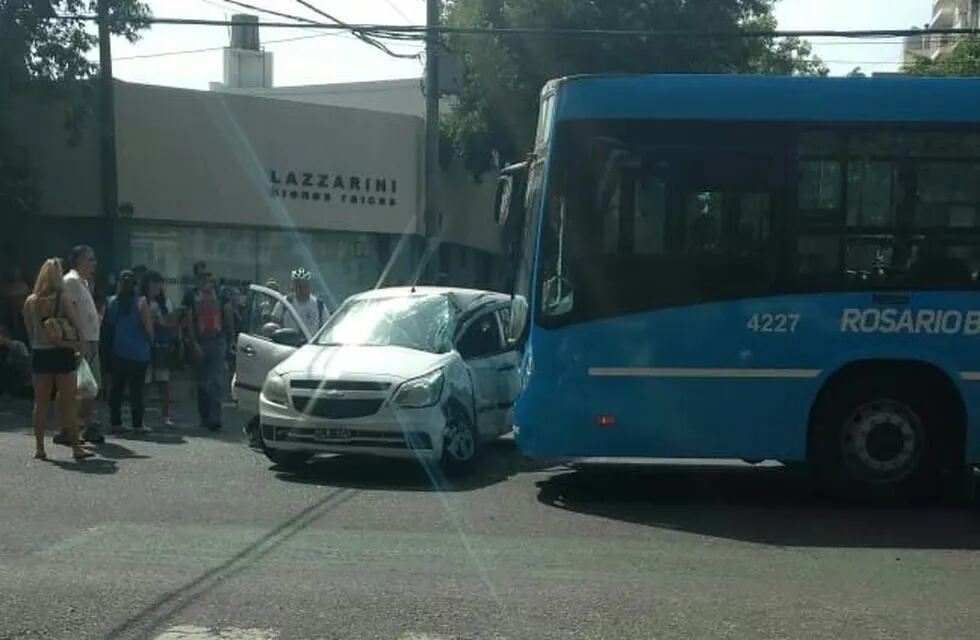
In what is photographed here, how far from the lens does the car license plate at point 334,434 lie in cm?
1075

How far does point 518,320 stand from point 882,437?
2977mm

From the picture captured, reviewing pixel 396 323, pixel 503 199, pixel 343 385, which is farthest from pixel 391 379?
pixel 503 199

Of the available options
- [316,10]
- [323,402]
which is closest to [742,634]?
[323,402]

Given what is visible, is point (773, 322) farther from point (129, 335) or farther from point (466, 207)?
point (466, 207)

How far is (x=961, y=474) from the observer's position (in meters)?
10.3

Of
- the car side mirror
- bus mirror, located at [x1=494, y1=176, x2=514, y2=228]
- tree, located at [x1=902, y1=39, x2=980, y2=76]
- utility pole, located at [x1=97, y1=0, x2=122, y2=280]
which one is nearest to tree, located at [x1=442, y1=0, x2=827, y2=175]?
tree, located at [x1=902, y1=39, x2=980, y2=76]

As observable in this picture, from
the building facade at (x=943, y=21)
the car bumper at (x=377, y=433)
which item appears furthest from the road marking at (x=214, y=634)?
the building facade at (x=943, y=21)

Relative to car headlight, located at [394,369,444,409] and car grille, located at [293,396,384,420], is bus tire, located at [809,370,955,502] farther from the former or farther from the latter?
car grille, located at [293,396,384,420]

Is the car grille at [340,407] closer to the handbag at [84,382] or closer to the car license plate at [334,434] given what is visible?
the car license plate at [334,434]

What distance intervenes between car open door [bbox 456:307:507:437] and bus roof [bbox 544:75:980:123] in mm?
2995

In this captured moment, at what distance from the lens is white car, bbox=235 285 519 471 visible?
10750mm

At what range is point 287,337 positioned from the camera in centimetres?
1262

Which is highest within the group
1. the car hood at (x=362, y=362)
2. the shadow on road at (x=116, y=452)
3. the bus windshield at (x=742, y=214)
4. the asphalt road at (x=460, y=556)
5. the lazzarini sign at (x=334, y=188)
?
the lazzarini sign at (x=334, y=188)

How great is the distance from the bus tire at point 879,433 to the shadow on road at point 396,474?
9.72 feet
